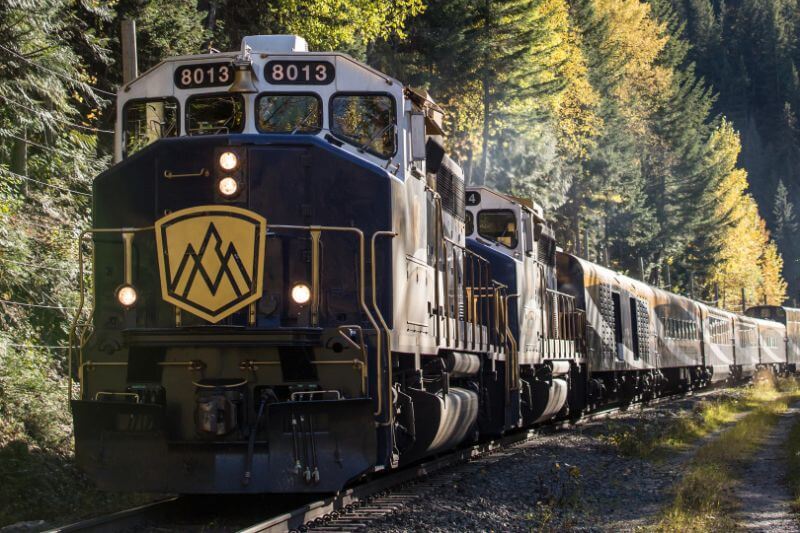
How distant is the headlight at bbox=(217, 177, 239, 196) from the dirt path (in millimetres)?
5174

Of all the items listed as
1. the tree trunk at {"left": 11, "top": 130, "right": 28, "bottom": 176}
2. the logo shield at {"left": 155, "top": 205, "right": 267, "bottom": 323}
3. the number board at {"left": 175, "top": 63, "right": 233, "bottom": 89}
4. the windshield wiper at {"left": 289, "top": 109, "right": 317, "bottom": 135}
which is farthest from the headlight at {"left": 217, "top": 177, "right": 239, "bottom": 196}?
the tree trunk at {"left": 11, "top": 130, "right": 28, "bottom": 176}

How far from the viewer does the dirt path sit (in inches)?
358

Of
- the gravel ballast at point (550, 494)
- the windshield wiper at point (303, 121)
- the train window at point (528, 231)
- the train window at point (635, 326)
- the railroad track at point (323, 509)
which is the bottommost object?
the gravel ballast at point (550, 494)

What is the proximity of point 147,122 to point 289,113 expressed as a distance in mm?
1297

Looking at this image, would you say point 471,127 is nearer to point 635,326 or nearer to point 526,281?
point 635,326

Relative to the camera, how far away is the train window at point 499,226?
1548 centimetres

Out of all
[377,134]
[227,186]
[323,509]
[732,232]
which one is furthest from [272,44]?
[732,232]

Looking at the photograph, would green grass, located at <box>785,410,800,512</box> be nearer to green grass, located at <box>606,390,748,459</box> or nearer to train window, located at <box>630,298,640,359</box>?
green grass, located at <box>606,390,748,459</box>

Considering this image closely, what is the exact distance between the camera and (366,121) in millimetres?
9039

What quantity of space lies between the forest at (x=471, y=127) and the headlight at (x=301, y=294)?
3.89 metres

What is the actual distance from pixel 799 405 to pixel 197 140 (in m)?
26.3

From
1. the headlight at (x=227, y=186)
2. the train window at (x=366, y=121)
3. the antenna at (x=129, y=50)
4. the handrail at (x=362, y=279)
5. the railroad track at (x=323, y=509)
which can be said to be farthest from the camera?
the antenna at (x=129, y=50)

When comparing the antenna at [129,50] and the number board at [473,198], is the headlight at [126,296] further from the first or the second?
the number board at [473,198]

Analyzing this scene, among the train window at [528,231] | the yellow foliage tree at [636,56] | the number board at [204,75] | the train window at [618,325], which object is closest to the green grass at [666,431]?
the train window at [618,325]
